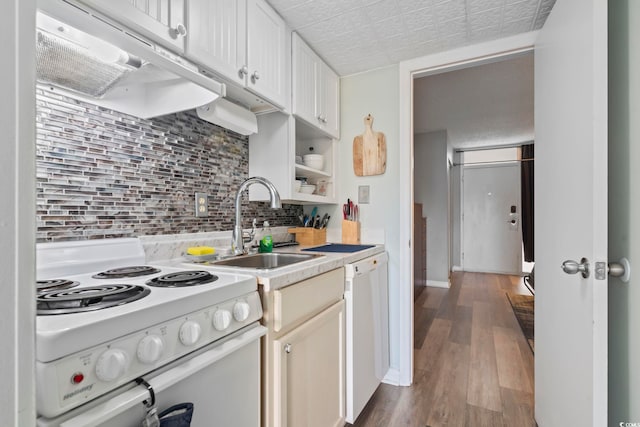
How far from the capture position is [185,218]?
139 cm

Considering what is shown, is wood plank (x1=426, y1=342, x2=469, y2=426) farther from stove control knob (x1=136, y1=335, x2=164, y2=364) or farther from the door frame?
stove control knob (x1=136, y1=335, x2=164, y2=364)

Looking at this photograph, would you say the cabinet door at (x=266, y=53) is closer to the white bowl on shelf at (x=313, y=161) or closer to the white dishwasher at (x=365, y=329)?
the white bowl on shelf at (x=313, y=161)

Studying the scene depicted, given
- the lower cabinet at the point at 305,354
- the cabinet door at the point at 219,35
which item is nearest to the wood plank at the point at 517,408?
the lower cabinet at the point at 305,354

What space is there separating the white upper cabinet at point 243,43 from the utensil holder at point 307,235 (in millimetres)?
857

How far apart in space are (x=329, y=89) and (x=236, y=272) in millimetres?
1550

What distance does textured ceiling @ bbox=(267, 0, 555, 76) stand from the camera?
1472 millimetres

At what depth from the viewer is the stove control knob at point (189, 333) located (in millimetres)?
687

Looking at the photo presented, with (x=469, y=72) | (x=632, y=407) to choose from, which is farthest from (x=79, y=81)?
(x=469, y=72)

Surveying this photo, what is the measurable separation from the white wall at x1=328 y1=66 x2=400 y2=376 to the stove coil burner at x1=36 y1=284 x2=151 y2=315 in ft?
5.29

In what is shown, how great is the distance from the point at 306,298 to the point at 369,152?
131cm

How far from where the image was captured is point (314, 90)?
6.24ft

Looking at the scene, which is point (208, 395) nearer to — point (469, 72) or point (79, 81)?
point (79, 81)

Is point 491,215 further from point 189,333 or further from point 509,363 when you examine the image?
point 189,333

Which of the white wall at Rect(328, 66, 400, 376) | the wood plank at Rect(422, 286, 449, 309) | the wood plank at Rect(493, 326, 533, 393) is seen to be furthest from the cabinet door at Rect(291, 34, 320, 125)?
the wood plank at Rect(422, 286, 449, 309)
